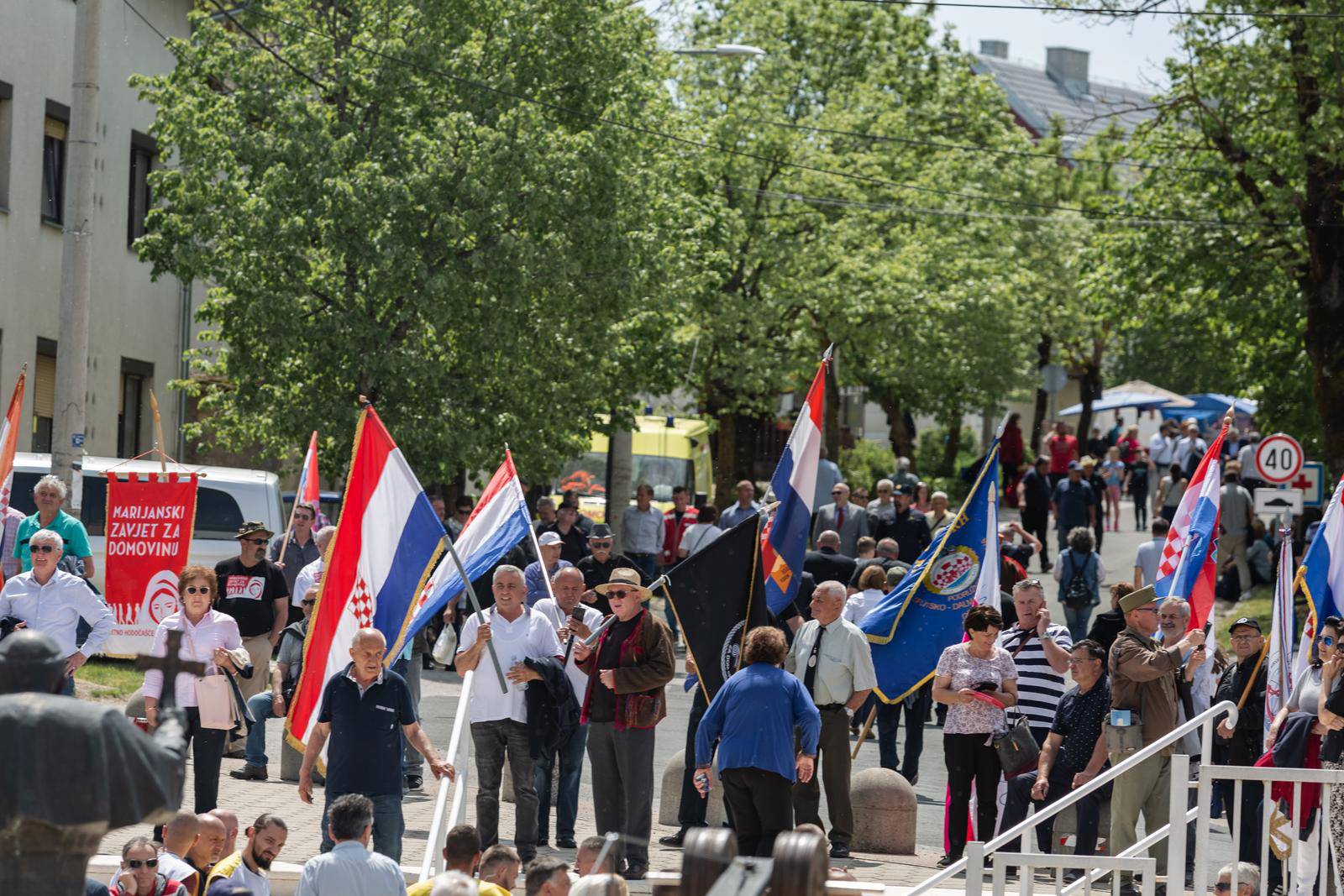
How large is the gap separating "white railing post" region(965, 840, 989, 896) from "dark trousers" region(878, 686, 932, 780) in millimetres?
5353

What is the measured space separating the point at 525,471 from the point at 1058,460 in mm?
11488

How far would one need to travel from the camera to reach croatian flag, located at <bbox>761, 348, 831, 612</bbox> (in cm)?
1389

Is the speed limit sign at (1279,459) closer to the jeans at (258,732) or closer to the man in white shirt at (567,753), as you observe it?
the man in white shirt at (567,753)

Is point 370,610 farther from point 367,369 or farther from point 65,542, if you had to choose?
point 367,369

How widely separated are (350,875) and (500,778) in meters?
3.39

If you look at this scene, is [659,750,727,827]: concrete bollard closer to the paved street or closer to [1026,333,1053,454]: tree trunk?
the paved street

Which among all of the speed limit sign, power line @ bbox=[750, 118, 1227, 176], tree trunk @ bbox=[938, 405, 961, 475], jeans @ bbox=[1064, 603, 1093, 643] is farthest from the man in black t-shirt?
tree trunk @ bbox=[938, 405, 961, 475]

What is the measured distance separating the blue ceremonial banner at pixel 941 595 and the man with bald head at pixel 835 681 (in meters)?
1.27

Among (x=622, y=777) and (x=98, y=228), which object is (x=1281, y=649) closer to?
(x=622, y=777)

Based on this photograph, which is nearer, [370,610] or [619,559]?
[370,610]

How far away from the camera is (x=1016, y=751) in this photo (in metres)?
12.3

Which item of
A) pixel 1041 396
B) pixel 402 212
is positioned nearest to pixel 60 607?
pixel 402 212

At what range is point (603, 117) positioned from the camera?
78.7 ft

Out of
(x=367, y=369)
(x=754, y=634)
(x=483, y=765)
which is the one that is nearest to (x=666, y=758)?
(x=483, y=765)
